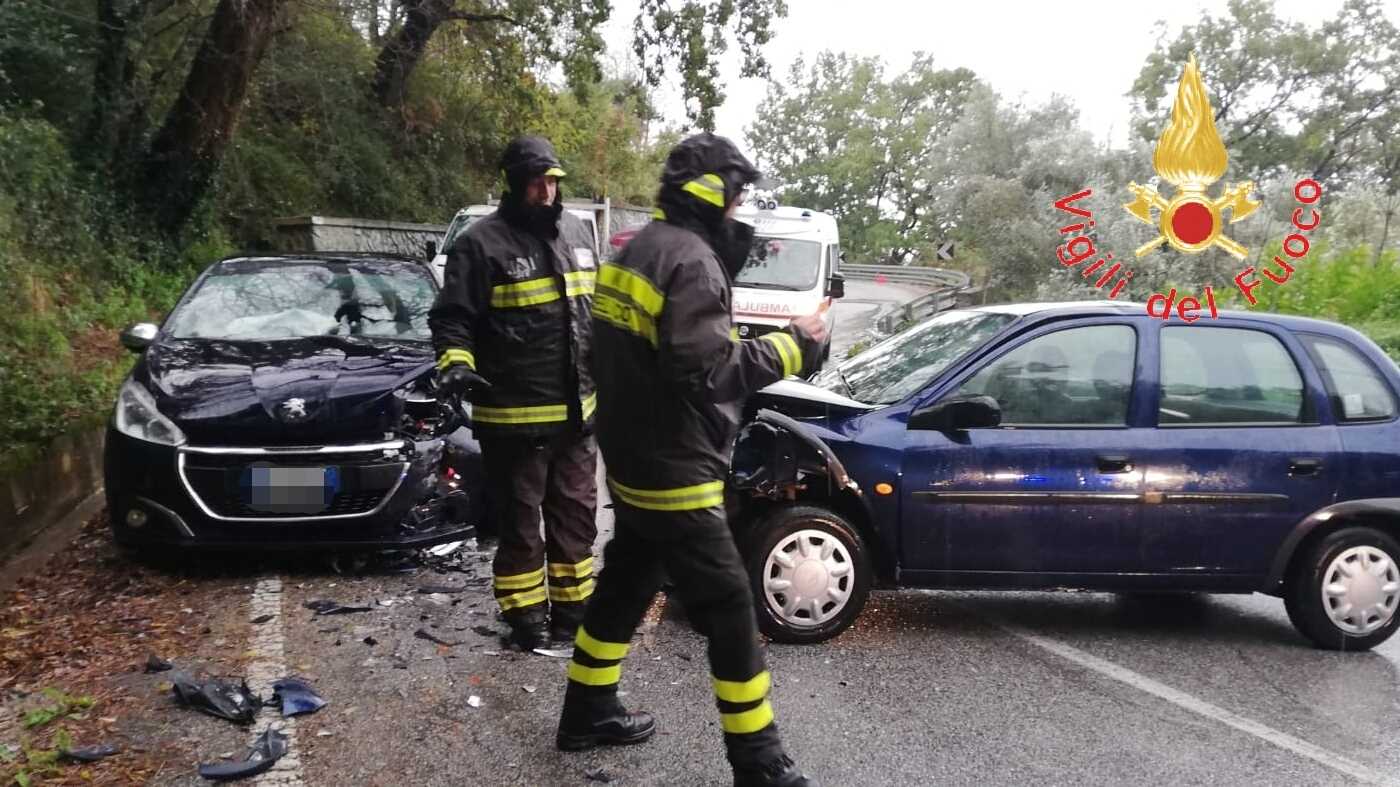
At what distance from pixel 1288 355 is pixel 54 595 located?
19.1 ft

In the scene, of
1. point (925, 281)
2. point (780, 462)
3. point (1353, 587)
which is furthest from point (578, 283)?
point (925, 281)

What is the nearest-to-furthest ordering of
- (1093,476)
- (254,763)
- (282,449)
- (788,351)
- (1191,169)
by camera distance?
(788,351)
(254,763)
(1093,476)
(282,449)
(1191,169)

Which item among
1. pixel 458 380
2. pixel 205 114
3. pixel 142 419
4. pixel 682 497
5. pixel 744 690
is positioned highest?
pixel 205 114

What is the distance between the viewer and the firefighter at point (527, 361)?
414 centimetres

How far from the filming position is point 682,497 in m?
2.97

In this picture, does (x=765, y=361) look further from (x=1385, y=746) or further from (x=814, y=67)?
(x=814, y=67)

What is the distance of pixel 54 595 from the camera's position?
494cm

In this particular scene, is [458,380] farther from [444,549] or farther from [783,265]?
[783,265]

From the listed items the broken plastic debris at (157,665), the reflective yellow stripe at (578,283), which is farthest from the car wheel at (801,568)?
the broken plastic debris at (157,665)

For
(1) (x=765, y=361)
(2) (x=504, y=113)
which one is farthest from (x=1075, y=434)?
(2) (x=504, y=113)

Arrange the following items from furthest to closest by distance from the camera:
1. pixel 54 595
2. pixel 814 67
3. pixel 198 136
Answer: pixel 814 67, pixel 198 136, pixel 54 595

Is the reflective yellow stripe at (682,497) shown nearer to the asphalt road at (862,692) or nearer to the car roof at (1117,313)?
the asphalt road at (862,692)

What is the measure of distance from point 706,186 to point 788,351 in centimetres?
53

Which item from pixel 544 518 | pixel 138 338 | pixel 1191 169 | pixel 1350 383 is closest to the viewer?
pixel 544 518
